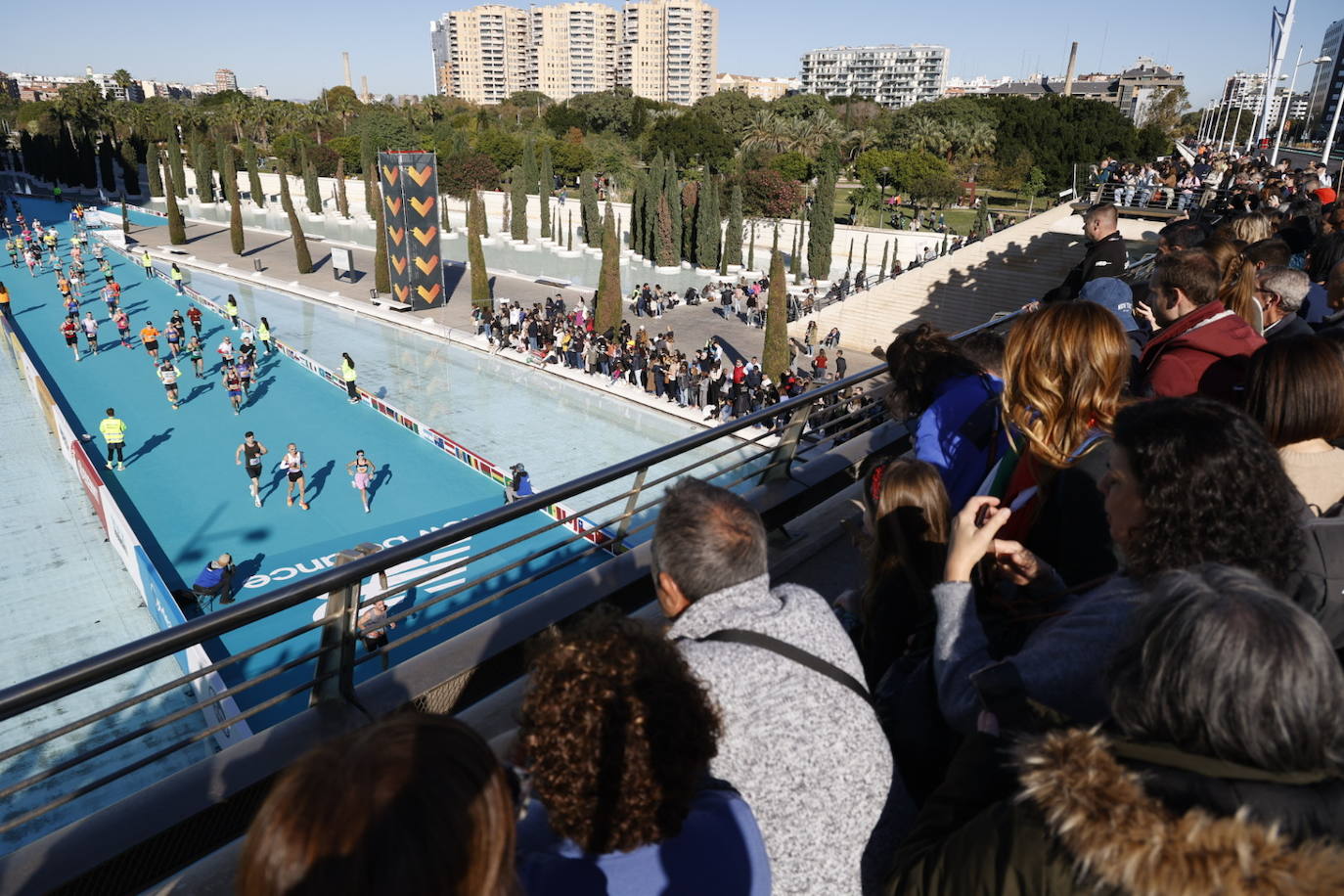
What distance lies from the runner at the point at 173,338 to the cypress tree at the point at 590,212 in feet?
77.4

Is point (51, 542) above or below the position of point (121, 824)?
below

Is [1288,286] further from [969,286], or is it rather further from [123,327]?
[123,327]

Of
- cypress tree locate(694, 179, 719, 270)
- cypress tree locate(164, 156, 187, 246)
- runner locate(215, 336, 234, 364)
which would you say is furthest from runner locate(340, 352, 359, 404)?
cypress tree locate(164, 156, 187, 246)

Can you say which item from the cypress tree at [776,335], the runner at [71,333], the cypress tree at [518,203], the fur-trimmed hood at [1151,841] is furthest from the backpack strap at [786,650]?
the cypress tree at [518,203]

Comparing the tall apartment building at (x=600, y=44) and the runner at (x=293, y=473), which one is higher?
the tall apartment building at (x=600, y=44)

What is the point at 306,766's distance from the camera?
3.38 ft

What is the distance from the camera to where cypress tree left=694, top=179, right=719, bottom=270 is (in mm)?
40162

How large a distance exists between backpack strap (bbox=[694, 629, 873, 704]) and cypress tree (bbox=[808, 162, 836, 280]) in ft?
118

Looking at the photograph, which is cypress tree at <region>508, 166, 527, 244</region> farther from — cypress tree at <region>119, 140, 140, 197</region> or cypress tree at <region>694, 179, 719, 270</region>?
cypress tree at <region>119, 140, 140, 197</region>

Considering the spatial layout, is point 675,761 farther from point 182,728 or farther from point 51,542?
point 51,542

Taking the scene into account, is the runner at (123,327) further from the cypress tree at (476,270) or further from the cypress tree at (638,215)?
the cypress tree at (638,215)

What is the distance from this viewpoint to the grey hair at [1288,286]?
13.4 feet

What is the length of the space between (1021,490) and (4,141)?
102162 mm

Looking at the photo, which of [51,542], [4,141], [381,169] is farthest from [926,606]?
[4,141]
